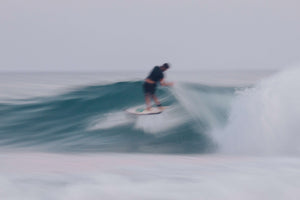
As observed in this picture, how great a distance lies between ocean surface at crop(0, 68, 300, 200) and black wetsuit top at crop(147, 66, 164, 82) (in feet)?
3.66

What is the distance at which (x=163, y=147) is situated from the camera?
7.39 metres

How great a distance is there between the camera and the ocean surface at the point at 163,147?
4520 millimetres

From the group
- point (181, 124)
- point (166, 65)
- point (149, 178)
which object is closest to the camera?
point (149, 178)

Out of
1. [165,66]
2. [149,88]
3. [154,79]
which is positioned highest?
[165,66]

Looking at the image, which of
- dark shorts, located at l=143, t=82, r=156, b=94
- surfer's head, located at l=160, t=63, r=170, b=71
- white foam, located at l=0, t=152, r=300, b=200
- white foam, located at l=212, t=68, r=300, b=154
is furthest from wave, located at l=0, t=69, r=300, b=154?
surfer's head, located at l=160, t=63, r=170, b=71

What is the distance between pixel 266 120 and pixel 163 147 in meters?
2.25

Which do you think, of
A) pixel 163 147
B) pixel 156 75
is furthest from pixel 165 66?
pixel 163 147

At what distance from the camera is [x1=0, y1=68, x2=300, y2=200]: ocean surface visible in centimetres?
452

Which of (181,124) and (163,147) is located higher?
(181,124)

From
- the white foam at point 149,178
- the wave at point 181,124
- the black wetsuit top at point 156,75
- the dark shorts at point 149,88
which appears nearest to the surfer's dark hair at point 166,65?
the black wetsuit top at point 156,75

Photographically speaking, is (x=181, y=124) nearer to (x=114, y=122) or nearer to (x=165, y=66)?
(x=165, y=66)

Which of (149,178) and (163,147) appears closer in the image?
(149,178)

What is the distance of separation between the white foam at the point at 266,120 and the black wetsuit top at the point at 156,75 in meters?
1.85

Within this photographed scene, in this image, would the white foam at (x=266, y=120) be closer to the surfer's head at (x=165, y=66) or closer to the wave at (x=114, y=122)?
the wave at (x=114, y=122)
